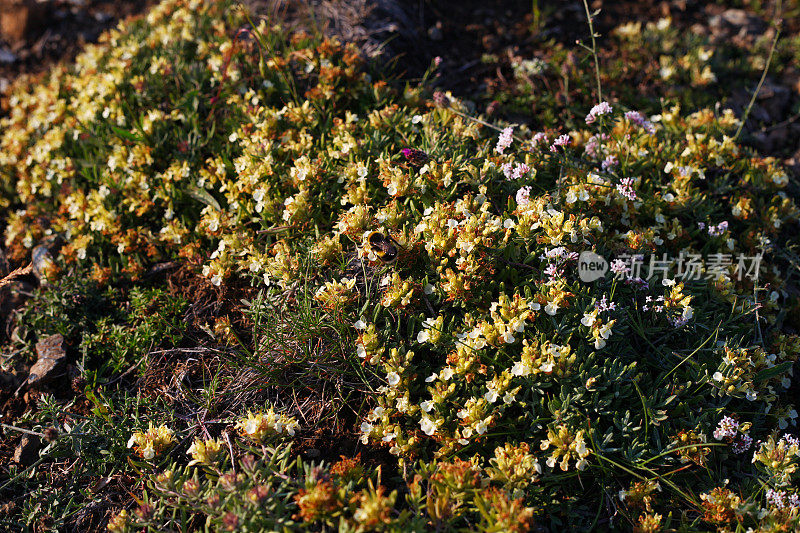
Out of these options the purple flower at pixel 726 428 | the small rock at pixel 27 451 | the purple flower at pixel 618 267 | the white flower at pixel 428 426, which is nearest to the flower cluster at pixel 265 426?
the white flower at pixel 428 426

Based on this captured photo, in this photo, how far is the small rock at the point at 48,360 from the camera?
133 inches

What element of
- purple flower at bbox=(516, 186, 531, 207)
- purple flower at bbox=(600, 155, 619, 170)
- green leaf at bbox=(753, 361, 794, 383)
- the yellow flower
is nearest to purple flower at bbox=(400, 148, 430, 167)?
purple flower at bbox=(516, 186, 531, 207)

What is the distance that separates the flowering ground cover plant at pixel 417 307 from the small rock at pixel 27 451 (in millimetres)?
54

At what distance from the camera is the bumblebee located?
10.2 feet

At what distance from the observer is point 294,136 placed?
3.89 m

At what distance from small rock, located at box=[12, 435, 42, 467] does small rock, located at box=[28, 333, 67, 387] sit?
1.26 ft

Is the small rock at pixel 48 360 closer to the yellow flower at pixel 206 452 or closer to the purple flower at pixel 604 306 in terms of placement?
the yellow flower at pixel 206 452

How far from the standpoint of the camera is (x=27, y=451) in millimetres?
3092

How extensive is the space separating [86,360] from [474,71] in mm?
3744

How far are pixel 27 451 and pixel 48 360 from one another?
585 millimetres

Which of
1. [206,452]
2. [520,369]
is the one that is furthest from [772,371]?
[206,452]

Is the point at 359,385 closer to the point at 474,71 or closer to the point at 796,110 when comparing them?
the point at 474,71

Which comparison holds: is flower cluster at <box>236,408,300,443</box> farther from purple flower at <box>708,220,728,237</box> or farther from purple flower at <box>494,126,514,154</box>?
purple flower at <box>708,220,728,237</box>

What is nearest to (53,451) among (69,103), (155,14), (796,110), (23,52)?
(69,103)
